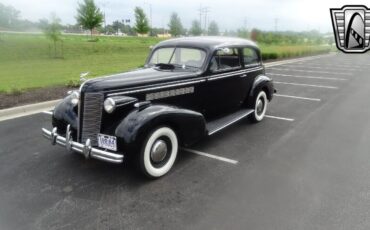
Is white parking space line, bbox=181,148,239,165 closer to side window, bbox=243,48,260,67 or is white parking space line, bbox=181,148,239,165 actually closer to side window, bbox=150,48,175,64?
side window, bbox=150,48,175,64

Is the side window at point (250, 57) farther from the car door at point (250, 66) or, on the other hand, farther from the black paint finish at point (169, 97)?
the black paint finish at point (169, 97)

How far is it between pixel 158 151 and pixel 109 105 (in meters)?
0.86

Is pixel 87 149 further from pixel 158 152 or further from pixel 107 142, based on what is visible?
pixel 158 152

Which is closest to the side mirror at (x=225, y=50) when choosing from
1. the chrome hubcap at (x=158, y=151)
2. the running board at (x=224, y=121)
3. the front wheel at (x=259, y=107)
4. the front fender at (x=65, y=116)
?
the running board at (x=224, y=121)

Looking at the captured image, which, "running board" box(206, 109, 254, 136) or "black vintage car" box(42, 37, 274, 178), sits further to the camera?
"running board" box(206, 109, 254, 136)

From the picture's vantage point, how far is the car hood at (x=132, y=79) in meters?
3.76

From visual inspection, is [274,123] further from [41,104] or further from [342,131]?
[41,104]

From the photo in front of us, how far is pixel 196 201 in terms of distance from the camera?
3381 mm

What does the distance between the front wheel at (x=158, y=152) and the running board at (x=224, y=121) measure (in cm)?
85

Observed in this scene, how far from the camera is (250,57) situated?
6227 millimetres

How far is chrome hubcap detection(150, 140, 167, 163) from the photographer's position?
3.84 meters

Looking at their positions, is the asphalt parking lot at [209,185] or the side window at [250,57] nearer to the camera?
the asphalt parking lot at [209,185]

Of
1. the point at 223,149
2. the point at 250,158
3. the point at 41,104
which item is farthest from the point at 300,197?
the point at 41,104

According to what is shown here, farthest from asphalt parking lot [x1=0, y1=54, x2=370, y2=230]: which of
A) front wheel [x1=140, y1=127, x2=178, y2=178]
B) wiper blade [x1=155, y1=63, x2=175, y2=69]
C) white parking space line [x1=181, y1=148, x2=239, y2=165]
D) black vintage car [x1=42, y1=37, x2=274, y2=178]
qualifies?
wiper blade [x1=155, y1=63, x2=175, y2=69]
